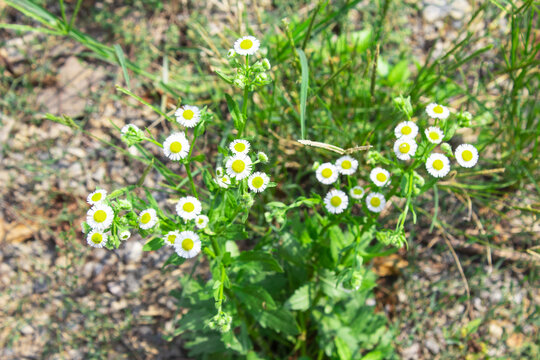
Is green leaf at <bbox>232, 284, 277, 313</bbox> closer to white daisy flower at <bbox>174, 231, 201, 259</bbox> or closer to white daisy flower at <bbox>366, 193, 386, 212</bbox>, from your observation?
white daisy flower at <bbox>174, 231, 201, 259</bbox>

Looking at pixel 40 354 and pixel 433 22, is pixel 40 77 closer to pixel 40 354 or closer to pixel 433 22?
pixel 40 354

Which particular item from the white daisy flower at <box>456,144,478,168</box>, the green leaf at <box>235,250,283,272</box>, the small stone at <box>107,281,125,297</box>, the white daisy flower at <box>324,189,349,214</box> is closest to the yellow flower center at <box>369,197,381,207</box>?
the white daisy flower at <box>324,189,349,214</box>

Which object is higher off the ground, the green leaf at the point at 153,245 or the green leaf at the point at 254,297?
the green leaf at the point at 153,245

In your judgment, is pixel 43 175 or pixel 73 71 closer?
pixel 43 175

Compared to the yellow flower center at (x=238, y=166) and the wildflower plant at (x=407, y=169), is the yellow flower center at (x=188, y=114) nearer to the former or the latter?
the yellow flower center at (x=238, y=166)

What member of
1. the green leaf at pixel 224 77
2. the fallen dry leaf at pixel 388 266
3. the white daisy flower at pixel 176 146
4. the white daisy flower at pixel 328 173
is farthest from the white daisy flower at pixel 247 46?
the fallen dry leaf at pixel 388 266

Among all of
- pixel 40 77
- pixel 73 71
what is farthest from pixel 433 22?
pixel 40 77

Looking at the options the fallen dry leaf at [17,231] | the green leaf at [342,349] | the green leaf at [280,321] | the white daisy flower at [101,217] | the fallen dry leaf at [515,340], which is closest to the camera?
the white daisy flower at [101,217]
